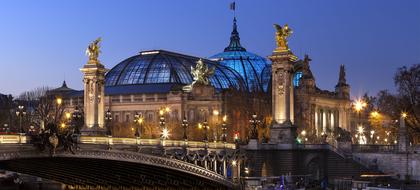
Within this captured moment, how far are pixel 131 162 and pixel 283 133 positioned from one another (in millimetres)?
29350

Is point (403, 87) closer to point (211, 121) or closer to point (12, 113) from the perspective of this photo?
point (211, 121)

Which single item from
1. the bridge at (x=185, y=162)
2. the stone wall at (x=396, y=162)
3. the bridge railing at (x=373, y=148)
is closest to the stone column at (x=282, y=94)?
the bridge at (x=185, y=162)

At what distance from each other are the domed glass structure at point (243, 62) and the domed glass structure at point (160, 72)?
6585mm

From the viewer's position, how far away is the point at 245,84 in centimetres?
15212

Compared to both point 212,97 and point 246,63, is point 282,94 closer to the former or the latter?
point 212,97

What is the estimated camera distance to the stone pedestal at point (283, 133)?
7950 cm

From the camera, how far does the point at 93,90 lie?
294 ft

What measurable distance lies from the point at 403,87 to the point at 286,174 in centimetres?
2860

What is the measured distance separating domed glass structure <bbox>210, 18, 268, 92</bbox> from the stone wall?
6674 cm

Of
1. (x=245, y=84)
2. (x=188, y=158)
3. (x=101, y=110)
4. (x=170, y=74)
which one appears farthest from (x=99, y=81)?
(x=245, y=84)

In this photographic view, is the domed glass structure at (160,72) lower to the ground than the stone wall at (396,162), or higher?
higher

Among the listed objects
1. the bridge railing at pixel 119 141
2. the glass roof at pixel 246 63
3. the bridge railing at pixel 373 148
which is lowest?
the bridge railing at pixel 373 148

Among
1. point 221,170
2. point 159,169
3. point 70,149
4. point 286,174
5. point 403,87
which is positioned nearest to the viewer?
point 70,149

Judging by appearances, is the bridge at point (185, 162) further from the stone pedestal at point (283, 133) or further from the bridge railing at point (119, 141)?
the stone pedestal at point (283, 133)
